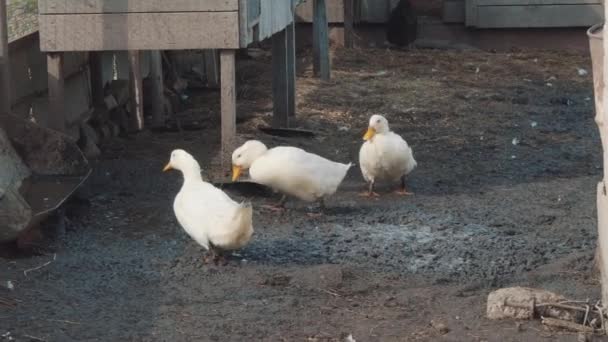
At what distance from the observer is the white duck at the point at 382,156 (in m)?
7.03

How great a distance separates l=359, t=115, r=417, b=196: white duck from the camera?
7.03 metres

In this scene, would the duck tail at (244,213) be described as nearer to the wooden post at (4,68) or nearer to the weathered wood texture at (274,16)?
the wooden post at (4,68)

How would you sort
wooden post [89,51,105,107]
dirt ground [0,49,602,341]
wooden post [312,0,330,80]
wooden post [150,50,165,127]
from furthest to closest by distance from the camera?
wooden post [312,0,330,80], wooden post [150,50,165,127], wooden post [89,51,105,107], dirt ground [0,49,602,341]

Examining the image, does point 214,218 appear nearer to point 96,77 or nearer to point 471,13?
point 96,77

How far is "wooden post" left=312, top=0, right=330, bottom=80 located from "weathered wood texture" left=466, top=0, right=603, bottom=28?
2.66 m

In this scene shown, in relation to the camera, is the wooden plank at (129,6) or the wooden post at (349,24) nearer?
the wooden plank at (129,6)

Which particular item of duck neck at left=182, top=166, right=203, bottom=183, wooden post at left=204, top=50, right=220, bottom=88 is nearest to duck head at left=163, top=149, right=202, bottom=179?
duck neck at left=182, top=166, right=203, bottom=183

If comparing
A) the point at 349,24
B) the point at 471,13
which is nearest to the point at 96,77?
the point at 349,24

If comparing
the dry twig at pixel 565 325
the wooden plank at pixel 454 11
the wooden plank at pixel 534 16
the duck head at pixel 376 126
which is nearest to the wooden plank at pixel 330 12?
the wooden plank at pixel 454 11

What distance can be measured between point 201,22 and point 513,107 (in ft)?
14.5

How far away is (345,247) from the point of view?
5918mm

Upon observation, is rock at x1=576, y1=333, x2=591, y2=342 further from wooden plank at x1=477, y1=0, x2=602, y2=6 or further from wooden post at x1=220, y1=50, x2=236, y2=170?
wooden plank at x1=477, y1=0, x2=602, y2=6

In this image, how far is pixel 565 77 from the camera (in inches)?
491

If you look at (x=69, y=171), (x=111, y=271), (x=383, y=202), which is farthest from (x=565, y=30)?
(x=111, y=271)
